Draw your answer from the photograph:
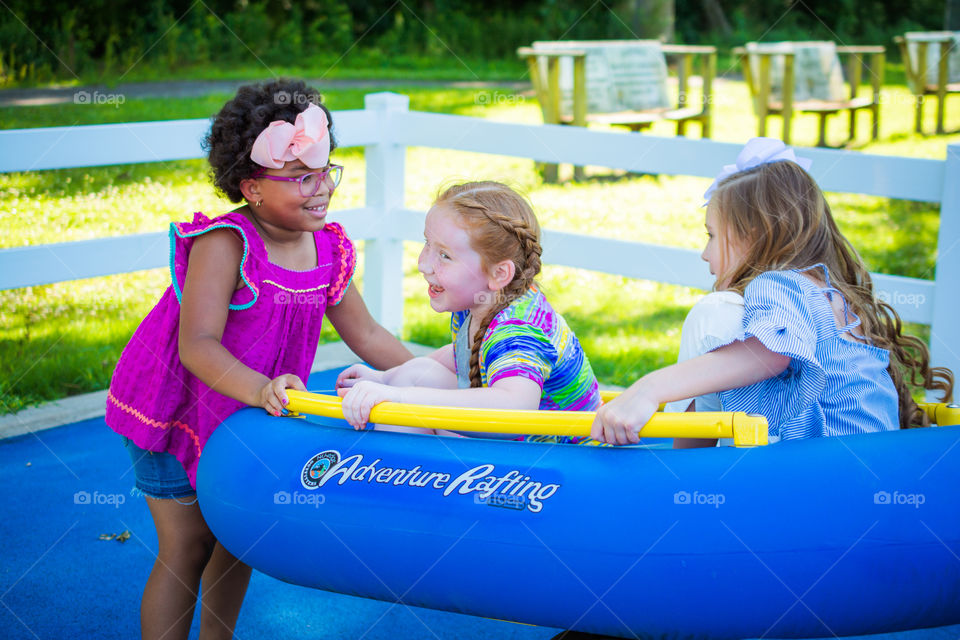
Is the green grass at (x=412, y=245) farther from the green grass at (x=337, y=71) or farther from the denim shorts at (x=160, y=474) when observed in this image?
the green grass at (x=337, y=71)

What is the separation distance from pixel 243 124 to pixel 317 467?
0.77 meters

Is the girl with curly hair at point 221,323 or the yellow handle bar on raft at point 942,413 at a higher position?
the girl with curly hair at point 221,323

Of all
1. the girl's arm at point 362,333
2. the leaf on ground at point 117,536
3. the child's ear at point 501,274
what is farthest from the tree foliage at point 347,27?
the child's ear at point 501,274

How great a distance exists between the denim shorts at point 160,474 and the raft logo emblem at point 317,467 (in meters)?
0.41

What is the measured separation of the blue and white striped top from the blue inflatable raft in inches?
7.0

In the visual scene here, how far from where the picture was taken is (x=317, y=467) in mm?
1815

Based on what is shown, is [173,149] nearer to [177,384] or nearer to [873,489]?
[177,384]

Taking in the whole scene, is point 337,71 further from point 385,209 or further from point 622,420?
point 622,420

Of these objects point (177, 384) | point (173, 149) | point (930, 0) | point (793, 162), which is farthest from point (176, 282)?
point (930, 0)

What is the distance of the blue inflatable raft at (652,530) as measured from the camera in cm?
167

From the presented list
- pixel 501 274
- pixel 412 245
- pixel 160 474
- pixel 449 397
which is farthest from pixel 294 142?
pixel 412 245

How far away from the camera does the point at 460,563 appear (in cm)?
174

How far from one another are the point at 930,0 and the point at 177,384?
2449 cm

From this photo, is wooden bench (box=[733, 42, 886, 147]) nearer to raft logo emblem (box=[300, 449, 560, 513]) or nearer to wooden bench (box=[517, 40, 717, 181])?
wooden bench (box=[517, 40, 717, 181])
